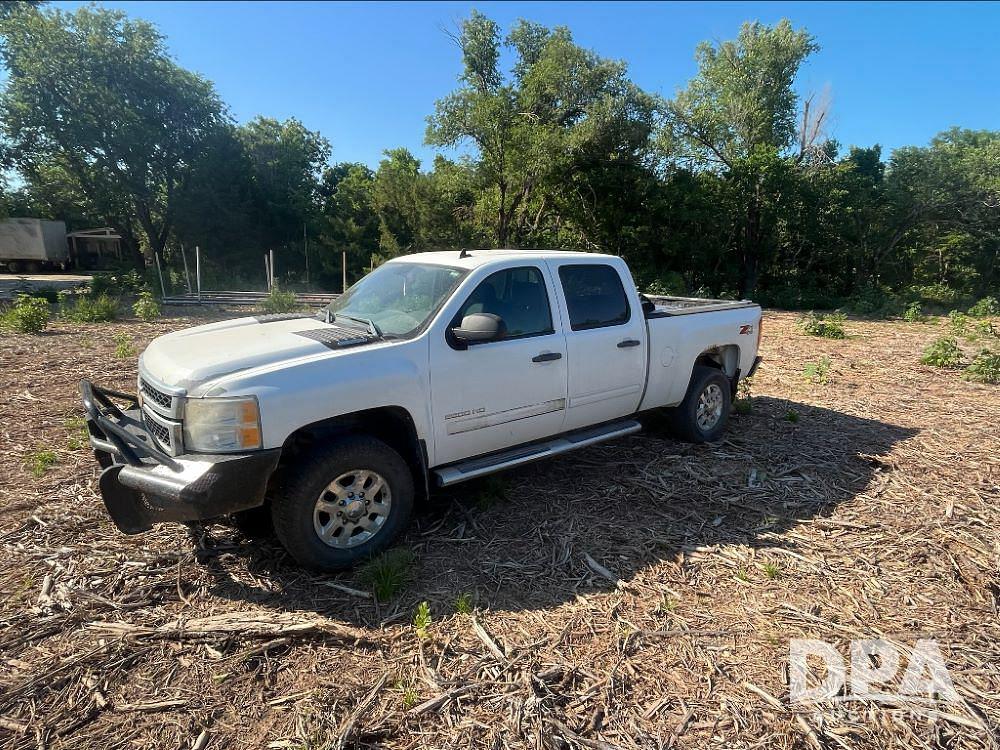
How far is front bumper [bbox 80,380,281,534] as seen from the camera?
286 centimetres

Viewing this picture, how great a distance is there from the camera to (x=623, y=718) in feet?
8.01

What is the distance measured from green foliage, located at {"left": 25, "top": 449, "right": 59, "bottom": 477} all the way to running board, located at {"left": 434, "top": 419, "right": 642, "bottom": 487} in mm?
3349

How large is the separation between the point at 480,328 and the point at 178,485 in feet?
6.07

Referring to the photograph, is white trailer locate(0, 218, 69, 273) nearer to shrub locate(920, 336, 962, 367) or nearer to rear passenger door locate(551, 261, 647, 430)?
rear passenger door locate(551, 261, 647, 430)

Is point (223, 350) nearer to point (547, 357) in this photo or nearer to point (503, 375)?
point (503, 375)

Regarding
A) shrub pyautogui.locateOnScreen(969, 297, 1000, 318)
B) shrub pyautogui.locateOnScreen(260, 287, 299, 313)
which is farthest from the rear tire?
shrub pyautogui.locateOnScreen(969, 297, 1000, 318)

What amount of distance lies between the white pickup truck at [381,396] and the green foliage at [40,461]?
3.85ft

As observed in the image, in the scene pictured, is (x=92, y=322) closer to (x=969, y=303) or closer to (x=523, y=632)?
(x=523, y=632)

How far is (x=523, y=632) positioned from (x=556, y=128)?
18989 mm

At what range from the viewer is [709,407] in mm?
5617

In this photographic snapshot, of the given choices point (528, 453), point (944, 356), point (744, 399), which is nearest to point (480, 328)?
point (528, 453)

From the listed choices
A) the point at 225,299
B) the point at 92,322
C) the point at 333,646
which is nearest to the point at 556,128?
the point at 225,299

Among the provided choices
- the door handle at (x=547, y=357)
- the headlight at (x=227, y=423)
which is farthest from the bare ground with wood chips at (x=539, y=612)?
the door handle at (x=547, y=357)

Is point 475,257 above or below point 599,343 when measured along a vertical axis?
above
